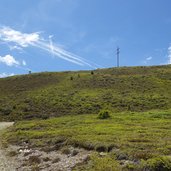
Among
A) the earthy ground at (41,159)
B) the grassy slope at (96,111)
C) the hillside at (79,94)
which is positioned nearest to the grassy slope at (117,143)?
the grassy slope at (96,111)

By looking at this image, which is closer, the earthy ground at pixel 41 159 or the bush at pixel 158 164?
the bush at pixel 158 164

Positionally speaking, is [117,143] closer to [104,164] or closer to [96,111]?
[104,164]

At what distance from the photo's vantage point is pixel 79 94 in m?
63.2

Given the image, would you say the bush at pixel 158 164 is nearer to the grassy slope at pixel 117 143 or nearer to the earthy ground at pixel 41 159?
the grassy slope at pixel 117 143

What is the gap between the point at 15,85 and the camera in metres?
77.3

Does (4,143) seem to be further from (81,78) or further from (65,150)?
(81,78)

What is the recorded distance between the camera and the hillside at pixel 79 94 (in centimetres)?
5272

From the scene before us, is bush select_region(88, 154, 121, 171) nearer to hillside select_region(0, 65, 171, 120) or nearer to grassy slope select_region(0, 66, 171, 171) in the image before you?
grassy slope select_region(0, 66, 171, 171)

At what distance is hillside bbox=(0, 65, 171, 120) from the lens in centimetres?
5272

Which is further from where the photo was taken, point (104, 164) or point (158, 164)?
point (104, 164)

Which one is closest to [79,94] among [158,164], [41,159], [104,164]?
[41,159]

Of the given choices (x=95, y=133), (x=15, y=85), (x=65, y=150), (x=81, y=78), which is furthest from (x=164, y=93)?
(x=65, y=150)

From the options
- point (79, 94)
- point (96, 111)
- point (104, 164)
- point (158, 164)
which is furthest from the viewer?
point (79, 94)

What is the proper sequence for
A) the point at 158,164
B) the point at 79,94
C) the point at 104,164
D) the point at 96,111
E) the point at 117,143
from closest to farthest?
1. the point at 158,164
2. the point at 104,164
3. the point at 117,143
4. the point at 96,111
5. the point at 79,94
